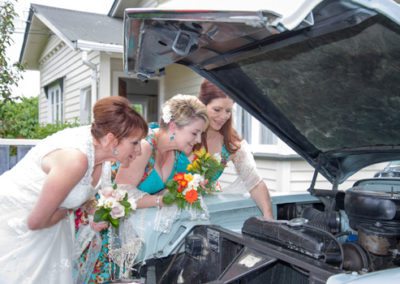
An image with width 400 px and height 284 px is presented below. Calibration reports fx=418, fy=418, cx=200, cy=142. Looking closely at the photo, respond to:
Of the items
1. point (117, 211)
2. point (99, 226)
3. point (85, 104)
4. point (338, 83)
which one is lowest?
point (99, 226)

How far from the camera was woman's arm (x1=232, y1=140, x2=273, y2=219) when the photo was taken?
2.62 metres

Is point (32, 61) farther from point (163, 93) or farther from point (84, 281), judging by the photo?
point (84, 281)

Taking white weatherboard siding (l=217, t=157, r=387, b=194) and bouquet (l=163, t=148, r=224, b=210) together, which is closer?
bouquet (l=163, t=148, r=224, b=210)

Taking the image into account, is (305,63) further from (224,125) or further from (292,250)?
(224,125)

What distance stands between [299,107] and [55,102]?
1344cm

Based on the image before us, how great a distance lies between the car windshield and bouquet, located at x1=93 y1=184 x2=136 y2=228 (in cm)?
85

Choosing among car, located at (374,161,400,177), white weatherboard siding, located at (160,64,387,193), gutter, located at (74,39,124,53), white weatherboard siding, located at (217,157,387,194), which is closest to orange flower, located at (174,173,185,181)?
car, located at (374,161,400,177)

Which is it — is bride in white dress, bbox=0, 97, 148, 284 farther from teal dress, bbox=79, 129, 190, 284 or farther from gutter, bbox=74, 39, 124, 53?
gutter, bbox=74, 39, 124, 53

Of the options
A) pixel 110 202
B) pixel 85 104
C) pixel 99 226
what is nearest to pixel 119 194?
pixel 110 202

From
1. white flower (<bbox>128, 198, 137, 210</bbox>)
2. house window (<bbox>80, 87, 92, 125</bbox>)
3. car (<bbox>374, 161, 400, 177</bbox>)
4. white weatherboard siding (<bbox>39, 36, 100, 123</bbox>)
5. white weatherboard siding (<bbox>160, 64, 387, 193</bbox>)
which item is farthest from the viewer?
white weatherboard siding (<bbox>39, 36, 100, 123</bbox>)

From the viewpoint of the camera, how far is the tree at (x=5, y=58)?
8.08m

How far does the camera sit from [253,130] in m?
6.16

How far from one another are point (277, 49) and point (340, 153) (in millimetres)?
1051

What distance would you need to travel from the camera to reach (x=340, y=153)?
2600 mm
